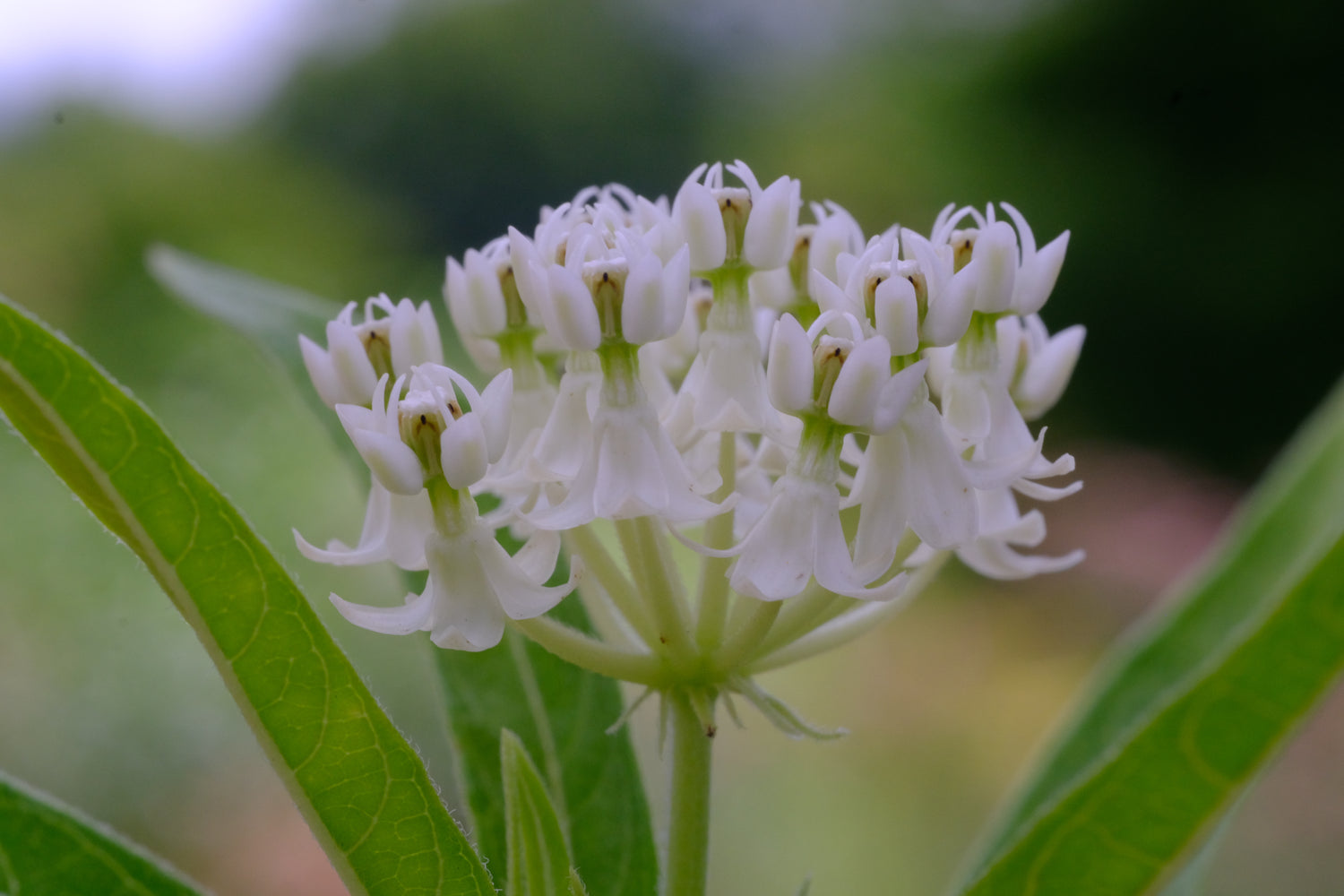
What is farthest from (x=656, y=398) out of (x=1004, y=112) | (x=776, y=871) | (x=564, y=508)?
(x=1004, y=112)

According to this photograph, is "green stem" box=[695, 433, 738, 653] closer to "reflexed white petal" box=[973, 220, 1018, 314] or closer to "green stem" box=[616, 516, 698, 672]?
"green stem" box=[616, 516, 698, 672]

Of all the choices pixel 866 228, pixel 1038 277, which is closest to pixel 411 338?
pixel 1038 277

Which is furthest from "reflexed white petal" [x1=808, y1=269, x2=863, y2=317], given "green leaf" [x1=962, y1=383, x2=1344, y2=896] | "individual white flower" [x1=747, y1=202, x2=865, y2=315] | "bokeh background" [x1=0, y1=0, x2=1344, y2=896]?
"bokeh background" [x1=0, y1=0, x2=1344, y2=896]

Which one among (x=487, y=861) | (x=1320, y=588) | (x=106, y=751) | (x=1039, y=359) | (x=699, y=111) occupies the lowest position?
(x=106, y=751)

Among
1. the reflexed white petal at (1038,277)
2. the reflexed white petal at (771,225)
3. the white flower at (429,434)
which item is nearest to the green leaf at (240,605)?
the white flower at (429,434)

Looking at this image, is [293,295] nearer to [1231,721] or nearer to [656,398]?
[656,398]

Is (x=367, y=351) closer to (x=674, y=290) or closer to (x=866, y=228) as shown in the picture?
(x=674, y=290)
